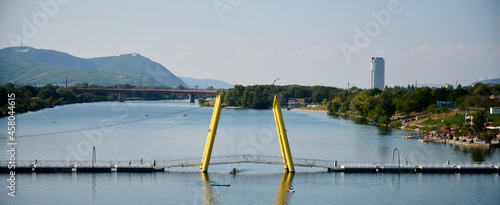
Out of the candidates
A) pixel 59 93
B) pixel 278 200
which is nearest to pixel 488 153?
pixel 278 200

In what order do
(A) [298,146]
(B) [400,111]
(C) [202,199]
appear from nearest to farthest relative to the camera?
(C) [202,199]
(A) [298,146]
(B) [400,111]

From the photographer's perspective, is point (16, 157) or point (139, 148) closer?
point (16, 157)

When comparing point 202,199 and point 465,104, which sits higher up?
point 465,104

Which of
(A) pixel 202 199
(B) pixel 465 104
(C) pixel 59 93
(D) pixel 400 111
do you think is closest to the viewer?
(A) pixel 202 199

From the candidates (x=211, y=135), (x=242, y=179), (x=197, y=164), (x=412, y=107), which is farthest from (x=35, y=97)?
(x=242, y=179)

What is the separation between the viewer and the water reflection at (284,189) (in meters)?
40.9

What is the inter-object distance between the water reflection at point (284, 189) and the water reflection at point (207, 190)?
179 inches

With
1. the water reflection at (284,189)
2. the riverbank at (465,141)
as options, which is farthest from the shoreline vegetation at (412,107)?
the water reflection at (284,189)

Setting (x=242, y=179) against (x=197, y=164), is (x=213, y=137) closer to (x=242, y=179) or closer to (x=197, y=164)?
(x=197, y=164)

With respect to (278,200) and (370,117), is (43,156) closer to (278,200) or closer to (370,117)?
(278,200)

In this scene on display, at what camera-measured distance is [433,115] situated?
4296 inches

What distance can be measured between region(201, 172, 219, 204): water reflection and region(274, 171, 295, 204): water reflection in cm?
454

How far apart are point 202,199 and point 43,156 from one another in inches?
1019

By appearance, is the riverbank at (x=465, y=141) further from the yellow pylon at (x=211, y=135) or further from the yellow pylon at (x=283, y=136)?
the yellow pylon at (x=211, y=135)
